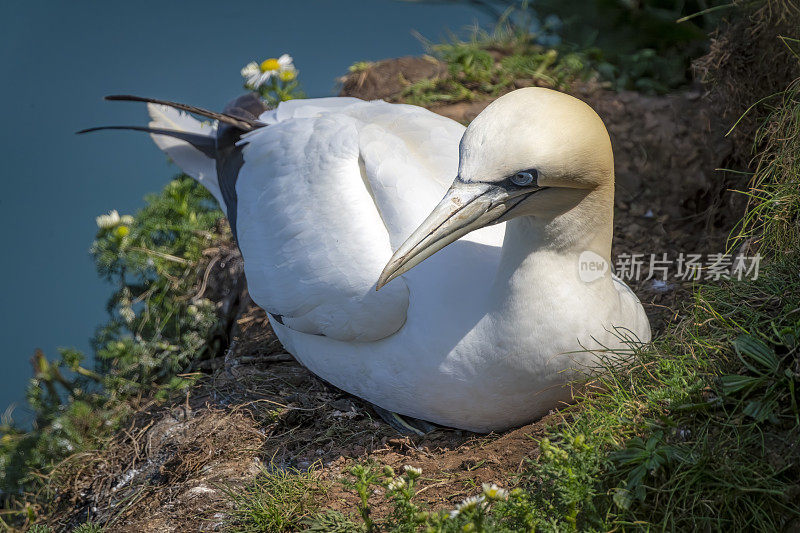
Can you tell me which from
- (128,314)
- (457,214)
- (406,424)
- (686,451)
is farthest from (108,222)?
(686,451)

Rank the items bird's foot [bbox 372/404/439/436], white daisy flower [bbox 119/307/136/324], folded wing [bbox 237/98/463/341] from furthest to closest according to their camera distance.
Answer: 1. white daisy flower [bbox 119/307/136/324]
2. bird's foot [bbox 372/404/439/436]
3. folded wing [bbox 237/98/463/341]

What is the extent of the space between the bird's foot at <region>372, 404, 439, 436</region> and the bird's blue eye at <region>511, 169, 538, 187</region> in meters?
1.26

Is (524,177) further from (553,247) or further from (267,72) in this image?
(267,72)

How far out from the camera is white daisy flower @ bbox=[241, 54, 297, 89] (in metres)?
4.93

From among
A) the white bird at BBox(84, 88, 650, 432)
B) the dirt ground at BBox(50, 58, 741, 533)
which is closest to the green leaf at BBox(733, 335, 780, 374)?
the white bird at BBox(84, 88, 650, 432)

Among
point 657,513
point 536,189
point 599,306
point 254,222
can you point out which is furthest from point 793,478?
point 254,222

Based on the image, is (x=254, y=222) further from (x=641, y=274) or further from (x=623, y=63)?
(x=623, y=63)

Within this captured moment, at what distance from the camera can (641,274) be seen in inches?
157

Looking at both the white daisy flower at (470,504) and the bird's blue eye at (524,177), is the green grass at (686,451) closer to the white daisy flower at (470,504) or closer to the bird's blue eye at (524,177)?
the white daisy flower at (470,504)

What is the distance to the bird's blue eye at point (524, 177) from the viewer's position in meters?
2.32

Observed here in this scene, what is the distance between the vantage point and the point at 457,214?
Result: 2.37 m

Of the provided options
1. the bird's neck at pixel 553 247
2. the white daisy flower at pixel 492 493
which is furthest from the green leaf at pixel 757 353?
the white daisy flower at pixel 492 493

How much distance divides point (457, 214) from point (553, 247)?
1.46 feet

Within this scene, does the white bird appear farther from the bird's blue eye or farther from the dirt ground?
the dirt ground
